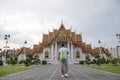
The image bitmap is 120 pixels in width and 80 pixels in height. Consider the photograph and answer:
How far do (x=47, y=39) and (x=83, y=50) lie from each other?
52.7ft

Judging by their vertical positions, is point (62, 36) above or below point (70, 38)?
above

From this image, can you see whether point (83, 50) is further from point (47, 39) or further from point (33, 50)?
point (33, 50)

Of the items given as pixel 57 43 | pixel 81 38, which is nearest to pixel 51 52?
pixel 57 43

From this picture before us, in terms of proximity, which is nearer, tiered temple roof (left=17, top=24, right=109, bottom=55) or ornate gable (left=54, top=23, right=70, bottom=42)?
ornate gable (left=54, top=23, right=70, bottom=42)

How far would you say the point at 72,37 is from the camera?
72.9 meters

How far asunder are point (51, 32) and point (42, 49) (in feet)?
30.7

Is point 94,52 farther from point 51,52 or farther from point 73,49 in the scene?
point 51,52

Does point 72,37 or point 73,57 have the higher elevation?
point 72,37

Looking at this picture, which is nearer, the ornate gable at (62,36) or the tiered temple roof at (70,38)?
the ornate gable at (62,36)

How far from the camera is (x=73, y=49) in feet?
230

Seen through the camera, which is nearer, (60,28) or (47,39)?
(60,28)

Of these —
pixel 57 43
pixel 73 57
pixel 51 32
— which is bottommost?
pixel 73 57

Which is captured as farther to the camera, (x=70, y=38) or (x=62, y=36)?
(x=70, y=38)

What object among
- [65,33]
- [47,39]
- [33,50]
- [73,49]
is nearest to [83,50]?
[73,49]
